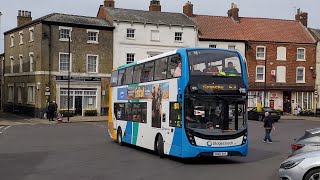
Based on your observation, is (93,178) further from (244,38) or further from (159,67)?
(244,38)

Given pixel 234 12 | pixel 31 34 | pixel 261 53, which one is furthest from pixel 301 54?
pixel 31 34

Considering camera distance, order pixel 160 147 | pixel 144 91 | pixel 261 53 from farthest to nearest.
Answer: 1. pixel 261 53
2. pixel 144 91
3. pixel 160 147

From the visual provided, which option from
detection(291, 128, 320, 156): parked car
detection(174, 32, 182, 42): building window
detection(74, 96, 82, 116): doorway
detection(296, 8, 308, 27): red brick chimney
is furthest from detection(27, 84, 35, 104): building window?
detection(291, 128, 320, 156): parked car

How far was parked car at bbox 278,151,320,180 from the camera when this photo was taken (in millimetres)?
9406

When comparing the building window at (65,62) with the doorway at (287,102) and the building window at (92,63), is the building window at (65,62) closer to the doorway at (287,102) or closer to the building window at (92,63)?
the building window at (92,63)

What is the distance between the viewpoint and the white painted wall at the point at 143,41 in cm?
4931

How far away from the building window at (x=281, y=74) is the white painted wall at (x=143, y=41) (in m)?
12.6

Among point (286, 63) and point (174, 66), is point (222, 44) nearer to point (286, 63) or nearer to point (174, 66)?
point (286, 63)

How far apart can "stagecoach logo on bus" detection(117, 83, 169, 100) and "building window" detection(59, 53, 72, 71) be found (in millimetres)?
24788

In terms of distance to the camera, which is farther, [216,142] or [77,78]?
[77,78]

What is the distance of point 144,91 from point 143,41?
3133 cm

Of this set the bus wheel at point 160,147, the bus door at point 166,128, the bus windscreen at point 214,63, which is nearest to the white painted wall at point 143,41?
the bus wheel at point 160,147

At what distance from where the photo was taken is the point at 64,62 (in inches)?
1844

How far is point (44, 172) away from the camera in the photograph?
43.9ft
